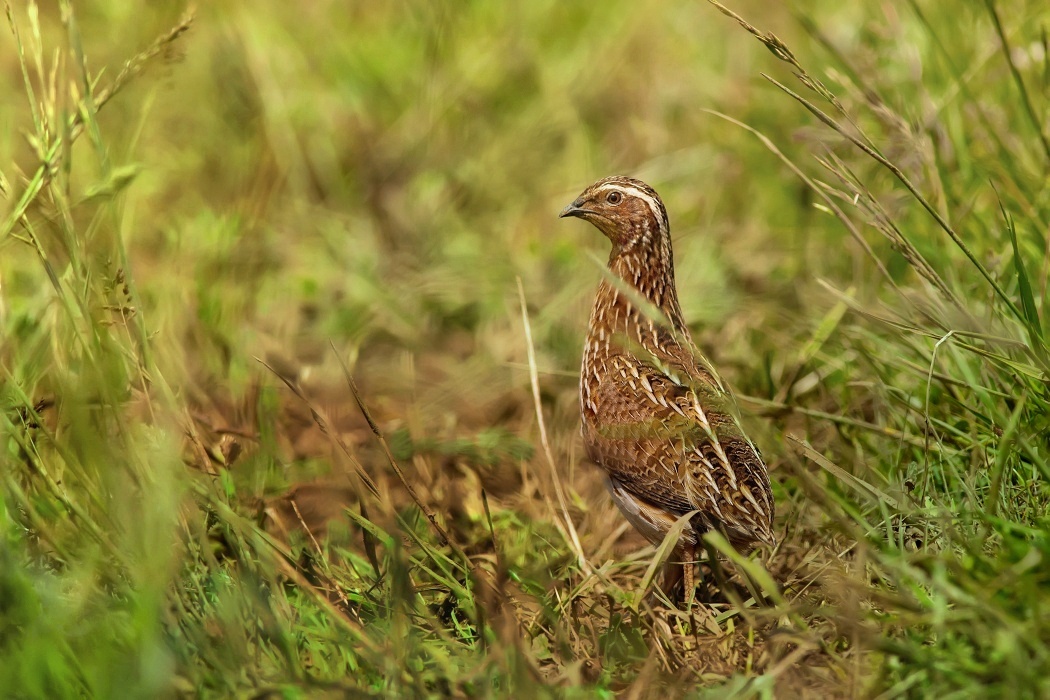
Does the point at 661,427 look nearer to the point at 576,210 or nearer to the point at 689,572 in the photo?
the point at 689,572

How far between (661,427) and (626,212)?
1030 millimetres

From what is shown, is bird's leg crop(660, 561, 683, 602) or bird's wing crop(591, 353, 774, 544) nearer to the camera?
bird's wing crop(591, 353, 774, 544)

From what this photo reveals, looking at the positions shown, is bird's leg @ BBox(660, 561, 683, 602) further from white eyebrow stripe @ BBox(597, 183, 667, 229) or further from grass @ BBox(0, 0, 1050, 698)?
white eyebrow stripe @ BBox(597, 183, 667, 229)

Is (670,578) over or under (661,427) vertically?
under

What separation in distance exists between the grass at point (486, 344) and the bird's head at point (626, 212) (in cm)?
52

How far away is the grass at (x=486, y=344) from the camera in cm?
283

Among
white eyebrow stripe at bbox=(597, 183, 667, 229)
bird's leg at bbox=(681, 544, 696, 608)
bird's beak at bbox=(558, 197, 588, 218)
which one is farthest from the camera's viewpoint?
bird's beak at bbox=(558, 197, 588, 218)

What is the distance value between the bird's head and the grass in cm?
52

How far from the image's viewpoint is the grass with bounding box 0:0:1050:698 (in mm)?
2834

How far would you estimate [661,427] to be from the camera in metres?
3.69

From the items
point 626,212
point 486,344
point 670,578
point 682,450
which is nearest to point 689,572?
point 670,578

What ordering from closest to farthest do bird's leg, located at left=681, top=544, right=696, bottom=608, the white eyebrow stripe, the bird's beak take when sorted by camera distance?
bird's leg, located at left=681, top=544, right=696, bottom=608 → the white eyebrow stripe → the bird's beak

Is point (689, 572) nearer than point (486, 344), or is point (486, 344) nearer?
point (689, 572)

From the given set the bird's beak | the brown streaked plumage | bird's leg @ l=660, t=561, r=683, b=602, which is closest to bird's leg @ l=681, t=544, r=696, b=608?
the brown streaked plumage
